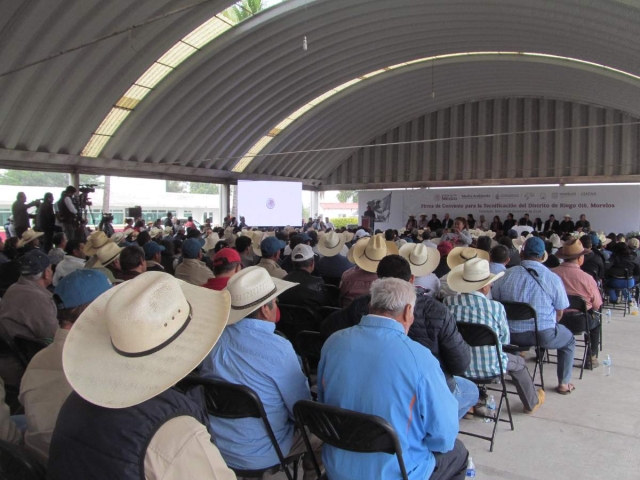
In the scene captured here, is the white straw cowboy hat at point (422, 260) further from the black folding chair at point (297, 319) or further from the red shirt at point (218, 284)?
the red shirt at point (218, 284)

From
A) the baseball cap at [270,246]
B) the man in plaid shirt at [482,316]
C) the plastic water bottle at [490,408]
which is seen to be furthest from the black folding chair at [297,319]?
the plastic water bottle at [490,408]

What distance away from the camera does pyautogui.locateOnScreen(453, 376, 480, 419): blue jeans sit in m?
2.93

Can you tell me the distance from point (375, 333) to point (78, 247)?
578cm

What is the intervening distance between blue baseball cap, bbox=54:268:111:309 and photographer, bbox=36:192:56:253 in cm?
833

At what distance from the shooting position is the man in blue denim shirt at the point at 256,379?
2.12 meters

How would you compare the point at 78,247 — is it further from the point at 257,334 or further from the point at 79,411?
the point at 79,411

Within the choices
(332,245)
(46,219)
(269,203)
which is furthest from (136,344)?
(269,203)

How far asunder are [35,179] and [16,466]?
45.4 meters

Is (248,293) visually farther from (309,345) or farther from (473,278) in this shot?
(473,278)

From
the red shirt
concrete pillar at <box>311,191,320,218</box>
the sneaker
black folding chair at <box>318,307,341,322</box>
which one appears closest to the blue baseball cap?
the red shirt

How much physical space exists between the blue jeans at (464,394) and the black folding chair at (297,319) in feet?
4.22

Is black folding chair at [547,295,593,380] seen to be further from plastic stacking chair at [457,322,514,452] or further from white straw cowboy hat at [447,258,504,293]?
plastic stacking chair at [457,322,514,452]

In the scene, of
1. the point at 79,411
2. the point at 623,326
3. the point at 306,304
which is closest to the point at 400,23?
the point at 623,326

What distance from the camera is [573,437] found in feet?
11.2
